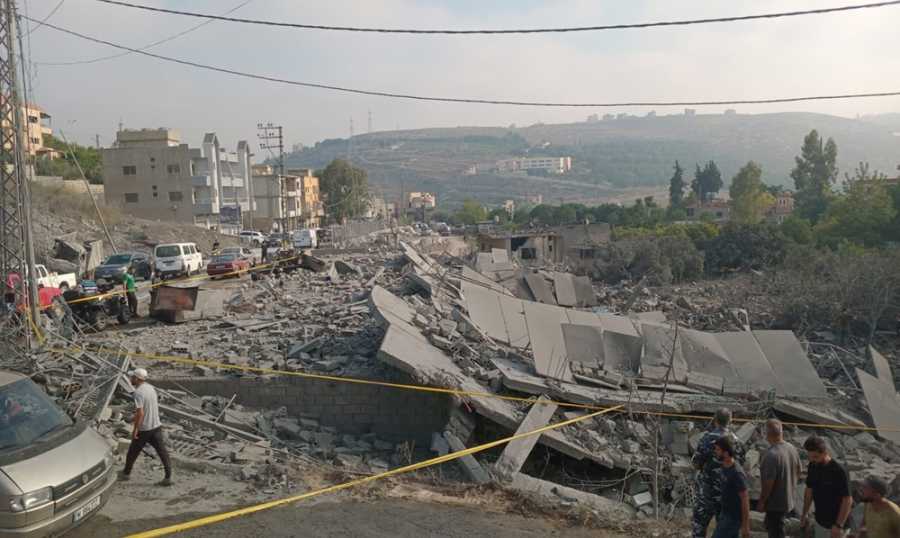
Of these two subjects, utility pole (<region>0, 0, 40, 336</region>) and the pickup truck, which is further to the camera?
the pickup truck

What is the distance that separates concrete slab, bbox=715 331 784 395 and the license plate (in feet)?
30.4

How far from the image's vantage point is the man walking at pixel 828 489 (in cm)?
511

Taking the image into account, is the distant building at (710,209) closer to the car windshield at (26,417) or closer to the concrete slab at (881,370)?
the concrete slab at (881,370)

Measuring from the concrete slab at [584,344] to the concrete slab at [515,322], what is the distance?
1128mm

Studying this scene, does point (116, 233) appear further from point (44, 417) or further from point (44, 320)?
point (44, 417)

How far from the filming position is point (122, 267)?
81.7 feet

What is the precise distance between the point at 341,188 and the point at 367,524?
76.3 meters

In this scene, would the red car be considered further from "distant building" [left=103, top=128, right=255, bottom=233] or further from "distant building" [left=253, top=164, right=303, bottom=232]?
"distant building" [left=253, top=164, right=303, bottom=232]

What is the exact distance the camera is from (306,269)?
24250 millimetres

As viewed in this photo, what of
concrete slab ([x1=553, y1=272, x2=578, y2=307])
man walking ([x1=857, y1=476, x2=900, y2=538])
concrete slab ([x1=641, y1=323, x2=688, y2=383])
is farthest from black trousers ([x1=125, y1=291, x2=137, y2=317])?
man walking ([x1=857, y1=476, x2=900, y2=538])

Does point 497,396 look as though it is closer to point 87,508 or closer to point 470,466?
point 470,466

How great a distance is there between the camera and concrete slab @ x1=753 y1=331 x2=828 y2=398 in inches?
437

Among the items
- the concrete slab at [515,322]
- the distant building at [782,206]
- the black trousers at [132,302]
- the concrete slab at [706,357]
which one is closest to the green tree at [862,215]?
the distant building at [782,206]

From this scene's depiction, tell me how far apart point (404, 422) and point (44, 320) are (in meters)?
7.09
